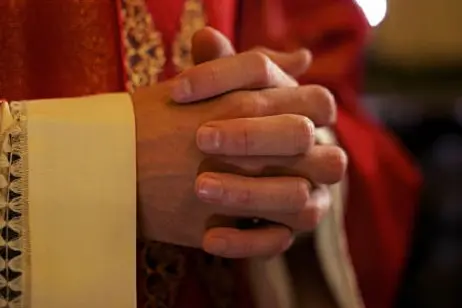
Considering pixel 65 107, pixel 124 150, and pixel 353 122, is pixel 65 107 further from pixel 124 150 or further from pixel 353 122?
pixel 353 122

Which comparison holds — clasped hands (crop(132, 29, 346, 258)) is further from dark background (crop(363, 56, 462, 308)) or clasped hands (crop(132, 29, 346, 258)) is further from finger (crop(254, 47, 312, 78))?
dark background (crop(363, 56, 462, 308))

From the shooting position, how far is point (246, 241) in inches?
24.4

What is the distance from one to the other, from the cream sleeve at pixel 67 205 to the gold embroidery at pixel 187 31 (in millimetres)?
137

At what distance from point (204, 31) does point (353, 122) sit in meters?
0.21

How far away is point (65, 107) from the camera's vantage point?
2.04 ft

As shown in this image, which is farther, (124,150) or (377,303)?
(377,303)

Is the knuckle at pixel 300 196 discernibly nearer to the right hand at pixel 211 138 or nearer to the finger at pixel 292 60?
the right hand at pixel 211 138

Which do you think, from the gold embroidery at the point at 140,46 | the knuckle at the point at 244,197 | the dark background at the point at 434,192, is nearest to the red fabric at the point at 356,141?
the gold embroidery at the point at 140,46

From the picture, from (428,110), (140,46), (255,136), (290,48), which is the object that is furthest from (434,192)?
(255,136)

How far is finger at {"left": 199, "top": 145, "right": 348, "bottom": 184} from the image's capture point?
610 millimetres

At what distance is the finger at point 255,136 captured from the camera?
23.3 inches

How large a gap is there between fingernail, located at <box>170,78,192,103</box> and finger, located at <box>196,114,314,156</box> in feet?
0.08

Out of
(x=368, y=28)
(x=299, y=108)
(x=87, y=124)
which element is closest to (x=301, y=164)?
(x=299, y=108)

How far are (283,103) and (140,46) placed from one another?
161 mm
